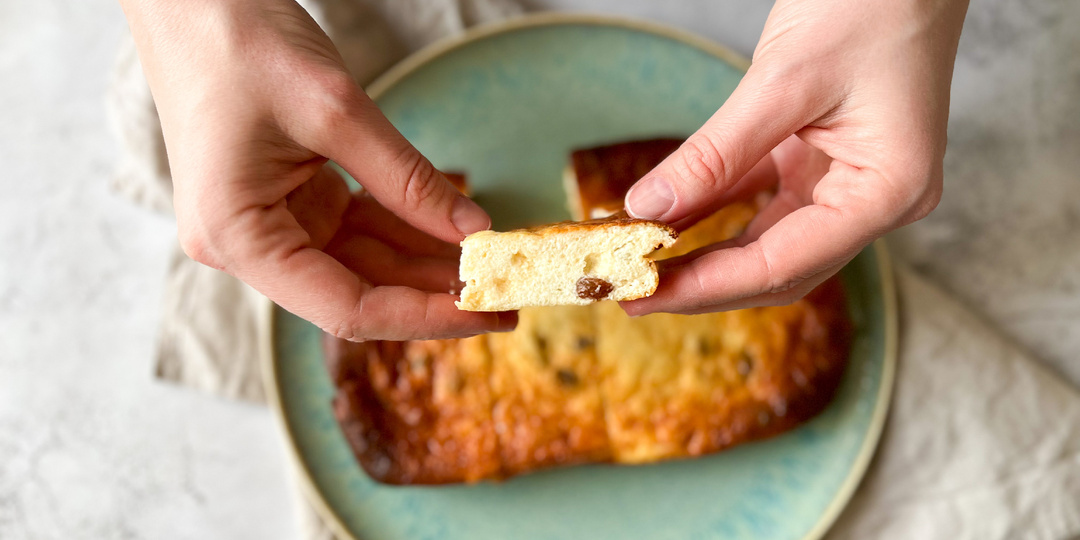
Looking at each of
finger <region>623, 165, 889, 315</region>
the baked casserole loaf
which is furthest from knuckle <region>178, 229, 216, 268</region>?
finger <region>623, 165, 889, 315</region>

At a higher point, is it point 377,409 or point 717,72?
point 717,72

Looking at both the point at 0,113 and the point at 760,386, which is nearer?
the point at 760,386

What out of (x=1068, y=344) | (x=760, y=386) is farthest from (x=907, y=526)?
(x=1068, y=344)

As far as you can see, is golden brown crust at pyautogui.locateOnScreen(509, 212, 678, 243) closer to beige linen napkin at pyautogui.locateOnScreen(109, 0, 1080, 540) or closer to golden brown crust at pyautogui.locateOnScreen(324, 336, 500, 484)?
golden brown crust at pyautogui.locateOnScreen(324, 336, 500, 484)

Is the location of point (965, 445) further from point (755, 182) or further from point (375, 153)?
point (375, 153)

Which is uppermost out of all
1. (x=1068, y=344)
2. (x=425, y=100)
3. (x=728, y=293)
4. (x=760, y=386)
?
(x=425, y=100)

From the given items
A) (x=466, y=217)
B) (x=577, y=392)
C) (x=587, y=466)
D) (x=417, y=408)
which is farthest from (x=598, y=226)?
(x=587, y=466)

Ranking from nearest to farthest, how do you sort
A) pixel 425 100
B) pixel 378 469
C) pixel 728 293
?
pixel 728 293
pixel 378 469
pixel 425 100

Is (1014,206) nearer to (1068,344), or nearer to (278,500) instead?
(1068,344)
